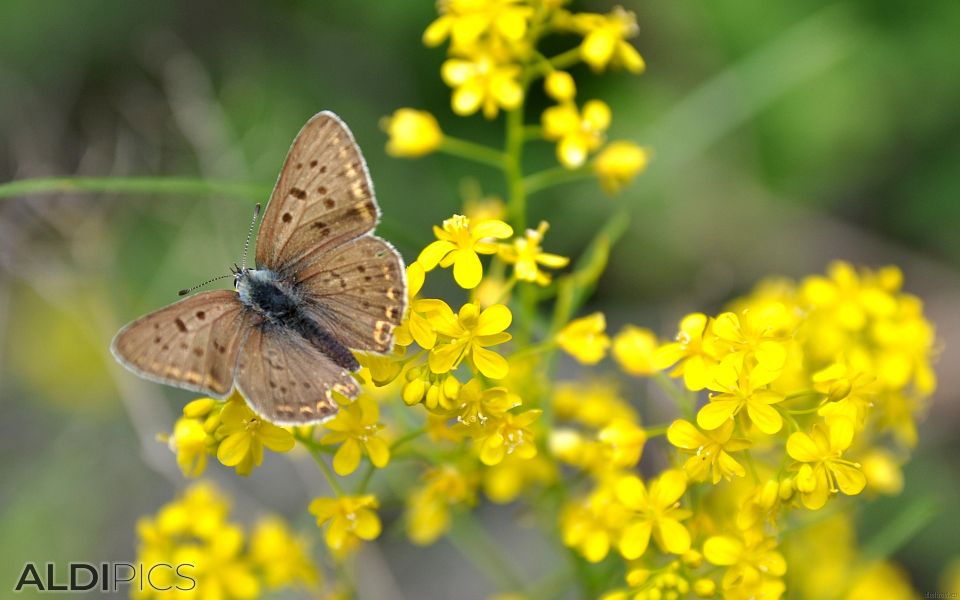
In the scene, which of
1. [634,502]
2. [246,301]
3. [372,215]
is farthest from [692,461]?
[246,301]

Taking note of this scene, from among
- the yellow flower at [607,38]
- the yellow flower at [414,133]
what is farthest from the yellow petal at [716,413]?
the yellow flower at [414,133]

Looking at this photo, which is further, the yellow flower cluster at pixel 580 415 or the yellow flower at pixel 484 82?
the yellow flower at pixel 484 82

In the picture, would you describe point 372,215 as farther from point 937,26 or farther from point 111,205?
point 937,26

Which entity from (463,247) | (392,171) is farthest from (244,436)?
(392,171)

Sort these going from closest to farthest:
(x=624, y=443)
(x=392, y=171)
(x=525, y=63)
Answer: (x=624, y=443), (x=525, y=63), (x=392, y=171)

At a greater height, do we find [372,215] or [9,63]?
[9,63]

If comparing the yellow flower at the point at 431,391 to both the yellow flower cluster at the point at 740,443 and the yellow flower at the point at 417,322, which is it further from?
the yellow flower cluster at the point at 740,443

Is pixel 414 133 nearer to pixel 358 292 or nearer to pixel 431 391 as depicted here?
pixel 358 292
